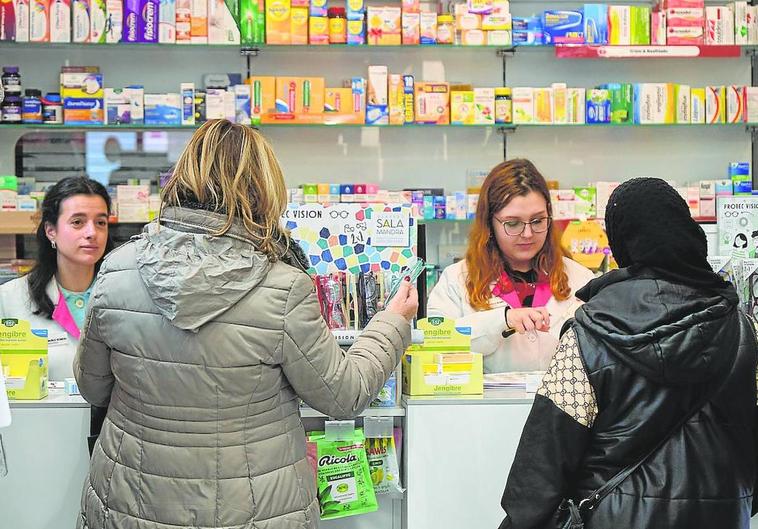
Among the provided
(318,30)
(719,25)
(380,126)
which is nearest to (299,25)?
(318,30)

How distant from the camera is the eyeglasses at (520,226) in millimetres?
3193

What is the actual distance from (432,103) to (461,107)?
16 cm

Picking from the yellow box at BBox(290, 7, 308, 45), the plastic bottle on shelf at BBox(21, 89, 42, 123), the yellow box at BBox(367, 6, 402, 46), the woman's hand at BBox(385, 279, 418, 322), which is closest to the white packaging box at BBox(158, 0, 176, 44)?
the yellow box at BBox(290, 7, 308, 45)

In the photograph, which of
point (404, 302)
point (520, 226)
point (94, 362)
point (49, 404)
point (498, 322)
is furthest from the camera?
point (520, 226)

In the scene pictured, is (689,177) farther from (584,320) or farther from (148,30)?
(584,320)

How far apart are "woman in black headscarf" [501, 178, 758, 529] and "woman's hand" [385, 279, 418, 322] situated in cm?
58

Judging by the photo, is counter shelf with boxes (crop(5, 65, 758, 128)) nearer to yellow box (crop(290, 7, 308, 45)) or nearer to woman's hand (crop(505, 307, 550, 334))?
yellow box (crop(290, 7, 308, 45))

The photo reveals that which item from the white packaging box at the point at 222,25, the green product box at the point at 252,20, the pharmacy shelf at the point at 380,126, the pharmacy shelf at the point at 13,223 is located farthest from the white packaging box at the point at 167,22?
the pharmacy shelf at the point at 13,223

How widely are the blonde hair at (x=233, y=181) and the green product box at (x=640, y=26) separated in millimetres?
3623

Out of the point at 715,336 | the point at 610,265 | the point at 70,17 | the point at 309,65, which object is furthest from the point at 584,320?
the point at 70,17

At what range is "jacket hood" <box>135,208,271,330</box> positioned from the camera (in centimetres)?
181

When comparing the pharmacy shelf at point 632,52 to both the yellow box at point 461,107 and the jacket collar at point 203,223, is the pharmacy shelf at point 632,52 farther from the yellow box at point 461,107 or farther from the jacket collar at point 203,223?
the jacket collar at point 203,223

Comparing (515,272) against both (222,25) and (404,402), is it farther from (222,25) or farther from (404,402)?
(222,25)

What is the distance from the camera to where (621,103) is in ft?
→ 16.5
